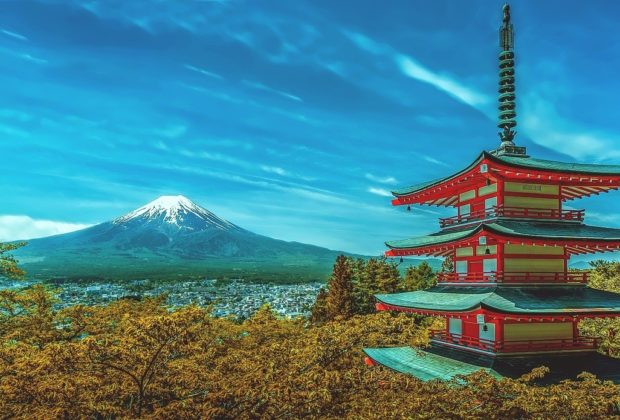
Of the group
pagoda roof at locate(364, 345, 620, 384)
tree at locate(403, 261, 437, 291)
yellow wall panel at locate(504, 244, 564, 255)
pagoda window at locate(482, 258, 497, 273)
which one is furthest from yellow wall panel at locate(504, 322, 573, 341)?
tree at locate(403, 261, 437, 291)

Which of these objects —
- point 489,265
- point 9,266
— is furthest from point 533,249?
point 9,266

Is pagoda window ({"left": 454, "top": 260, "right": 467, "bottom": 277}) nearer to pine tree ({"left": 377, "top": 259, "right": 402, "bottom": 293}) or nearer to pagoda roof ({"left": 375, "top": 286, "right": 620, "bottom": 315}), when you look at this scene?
pagoda roof ({"left": 375, "top": 286, "right": 620, "bottom": 315})

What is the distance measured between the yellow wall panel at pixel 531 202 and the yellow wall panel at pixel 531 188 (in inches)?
8.3

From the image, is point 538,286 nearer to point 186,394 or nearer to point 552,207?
point 552,207

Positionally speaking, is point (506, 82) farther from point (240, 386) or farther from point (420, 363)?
point (240, 386)

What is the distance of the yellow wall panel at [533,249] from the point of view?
14.6 meters

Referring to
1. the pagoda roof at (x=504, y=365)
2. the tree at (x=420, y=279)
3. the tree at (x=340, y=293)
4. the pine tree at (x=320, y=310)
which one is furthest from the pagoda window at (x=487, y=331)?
the tree at (x=420, y=279)

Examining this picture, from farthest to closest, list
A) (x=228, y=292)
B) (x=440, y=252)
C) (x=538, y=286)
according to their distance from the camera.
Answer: (x=228, y=292), (x=440, y=252), (x=538, y=286)

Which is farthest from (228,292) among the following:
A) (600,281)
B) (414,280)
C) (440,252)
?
(440,252)

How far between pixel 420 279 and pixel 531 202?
36272mm

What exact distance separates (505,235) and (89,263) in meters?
165

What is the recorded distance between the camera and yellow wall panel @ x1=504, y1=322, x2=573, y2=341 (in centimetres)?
1397

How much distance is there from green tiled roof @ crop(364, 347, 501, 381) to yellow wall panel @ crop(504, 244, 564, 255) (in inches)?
135

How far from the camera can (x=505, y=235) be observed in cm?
1347
